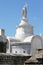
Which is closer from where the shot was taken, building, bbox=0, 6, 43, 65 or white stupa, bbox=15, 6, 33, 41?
building, bbox=0, 6, 43, 65

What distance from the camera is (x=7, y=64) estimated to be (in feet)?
19.0

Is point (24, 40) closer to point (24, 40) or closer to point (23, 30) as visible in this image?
point (24, 40)

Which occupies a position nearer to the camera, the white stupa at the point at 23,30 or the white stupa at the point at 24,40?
the white stupa at the point at 24,40

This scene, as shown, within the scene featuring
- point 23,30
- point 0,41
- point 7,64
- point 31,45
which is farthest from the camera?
point 23,30

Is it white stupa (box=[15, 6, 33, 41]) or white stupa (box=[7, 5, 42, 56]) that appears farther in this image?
white stupa (box=[15, 6, 33, 41])

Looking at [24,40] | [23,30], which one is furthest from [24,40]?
[23,30]

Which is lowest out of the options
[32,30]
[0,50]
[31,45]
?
[0,50]

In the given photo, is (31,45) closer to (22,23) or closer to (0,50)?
(22,23)

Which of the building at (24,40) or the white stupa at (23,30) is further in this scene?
the white stupa at (23,30)

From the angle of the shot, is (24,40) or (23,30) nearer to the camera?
(24,40)

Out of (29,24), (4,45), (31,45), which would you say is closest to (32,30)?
(29,24)

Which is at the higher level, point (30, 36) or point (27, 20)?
point (27, 20)

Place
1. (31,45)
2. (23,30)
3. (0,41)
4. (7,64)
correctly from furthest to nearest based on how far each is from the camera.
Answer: (23,30) < (31,45) < (0,41) < (7,64)

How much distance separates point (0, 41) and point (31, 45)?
2602cm
